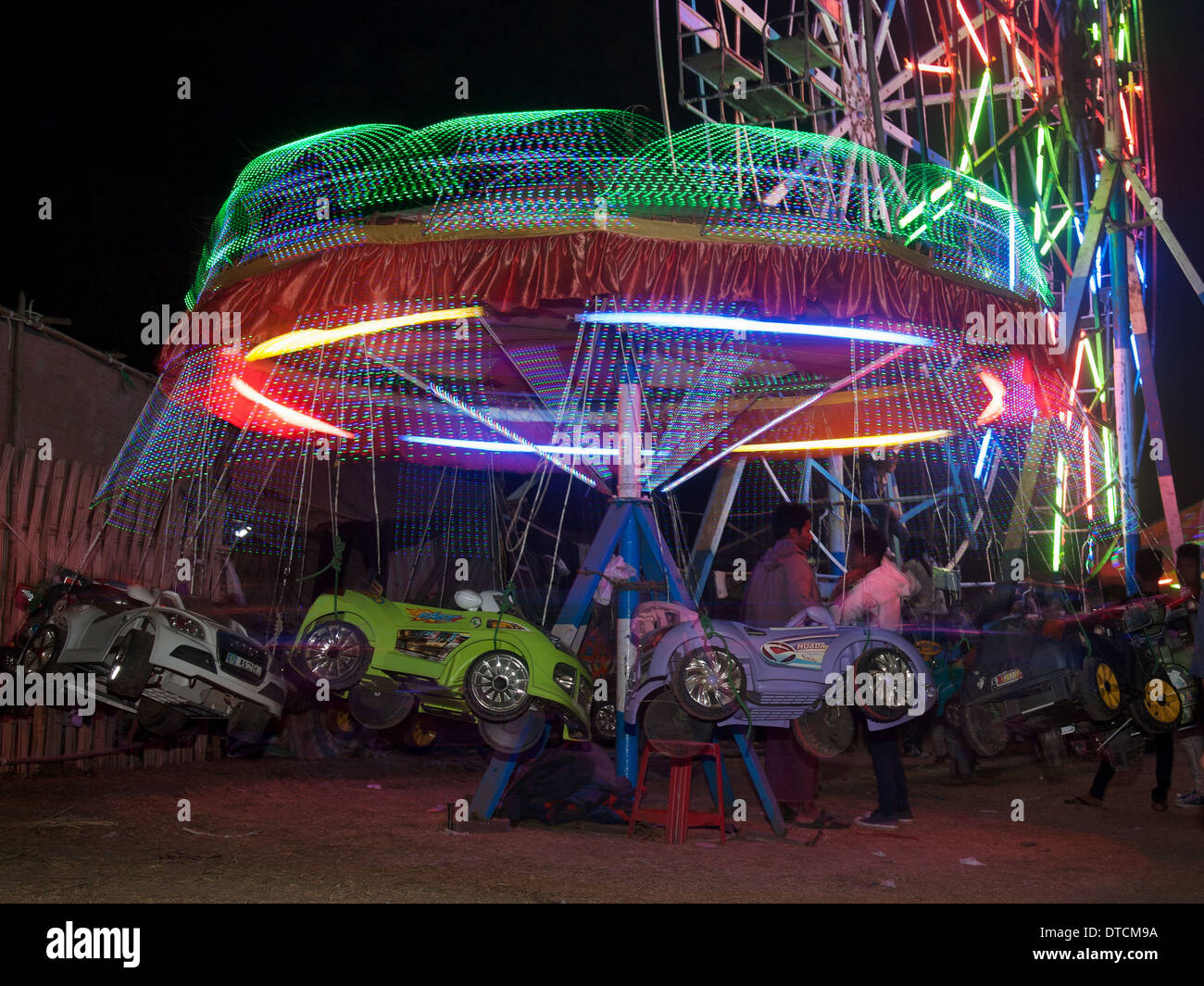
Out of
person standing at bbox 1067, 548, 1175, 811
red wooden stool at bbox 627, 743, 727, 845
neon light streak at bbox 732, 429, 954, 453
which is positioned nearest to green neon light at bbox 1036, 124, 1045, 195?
neon light streak at bbox 732, 429, 954, 453

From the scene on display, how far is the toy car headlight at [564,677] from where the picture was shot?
5734 millimetres

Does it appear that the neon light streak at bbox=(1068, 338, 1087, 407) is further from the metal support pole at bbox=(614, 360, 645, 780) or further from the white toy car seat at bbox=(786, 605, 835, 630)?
the metal support pole at bbox=(614, 360, 645, 780)

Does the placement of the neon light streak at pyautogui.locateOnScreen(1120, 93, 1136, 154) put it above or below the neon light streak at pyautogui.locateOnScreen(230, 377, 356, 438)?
above

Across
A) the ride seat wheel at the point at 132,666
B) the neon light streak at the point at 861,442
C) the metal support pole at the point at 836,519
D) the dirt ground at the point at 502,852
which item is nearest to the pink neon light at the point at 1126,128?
the metal support pole at the point at 836,519

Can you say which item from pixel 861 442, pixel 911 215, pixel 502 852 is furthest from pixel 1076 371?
pixel 502 852

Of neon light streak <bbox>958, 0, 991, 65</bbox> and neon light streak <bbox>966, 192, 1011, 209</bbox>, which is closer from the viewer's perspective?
neon light streak <bbox>966, 192, 1011, 209</bbox>

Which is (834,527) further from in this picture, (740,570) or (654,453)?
(654,453)

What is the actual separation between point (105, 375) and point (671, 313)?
20.0 feet

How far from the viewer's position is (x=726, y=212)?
5762 millimetres

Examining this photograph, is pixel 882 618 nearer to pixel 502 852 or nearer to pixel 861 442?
pixel 502 852

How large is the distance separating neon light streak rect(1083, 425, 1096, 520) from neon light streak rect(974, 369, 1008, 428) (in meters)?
0.63

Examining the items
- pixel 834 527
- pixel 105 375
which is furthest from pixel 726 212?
pixel 834 527

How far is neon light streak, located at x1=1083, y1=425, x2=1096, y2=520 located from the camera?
8.56 m

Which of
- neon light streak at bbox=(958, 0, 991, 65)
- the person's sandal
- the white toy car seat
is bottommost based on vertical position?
the person's sandal
